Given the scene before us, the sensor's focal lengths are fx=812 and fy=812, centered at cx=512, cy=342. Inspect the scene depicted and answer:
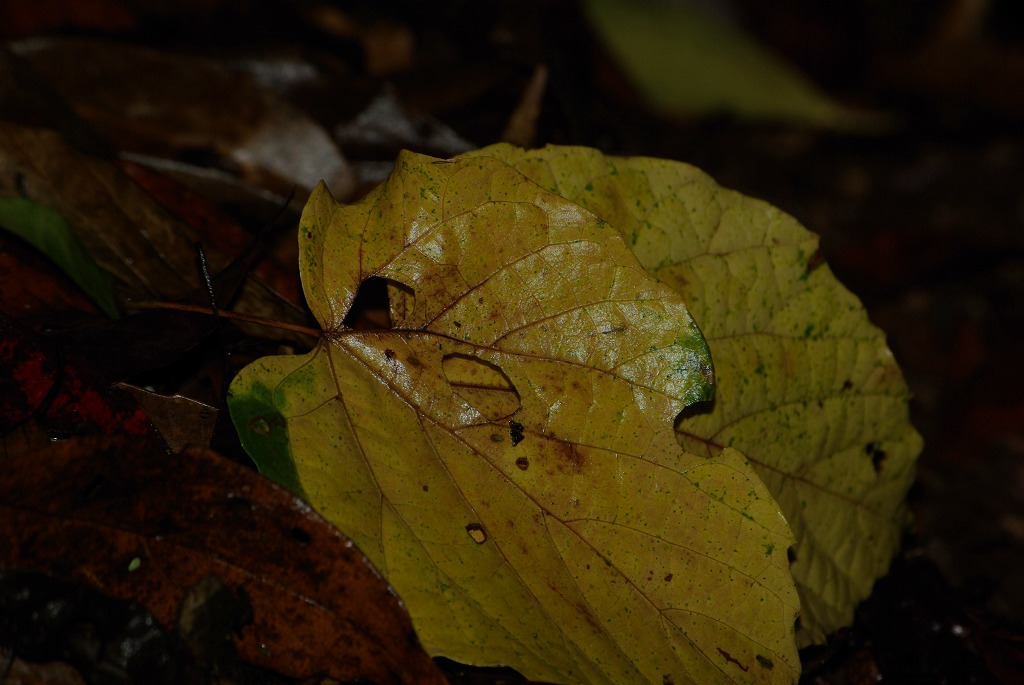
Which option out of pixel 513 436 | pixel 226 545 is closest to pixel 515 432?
pixel 513 436

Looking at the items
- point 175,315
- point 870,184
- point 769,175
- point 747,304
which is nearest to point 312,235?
point 175,315

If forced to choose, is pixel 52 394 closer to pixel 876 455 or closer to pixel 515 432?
pixel 515 432

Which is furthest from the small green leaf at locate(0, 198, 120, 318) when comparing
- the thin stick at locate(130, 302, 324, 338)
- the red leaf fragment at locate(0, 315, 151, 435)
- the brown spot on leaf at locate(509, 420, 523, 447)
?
the brown spot on leaf at locate(509, 420, 523, 447)

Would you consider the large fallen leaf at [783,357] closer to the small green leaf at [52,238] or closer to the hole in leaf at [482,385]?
the hole in leaf at [482,385]

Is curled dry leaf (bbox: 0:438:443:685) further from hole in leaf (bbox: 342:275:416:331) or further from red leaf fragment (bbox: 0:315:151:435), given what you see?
hole in leaf (bbox: 342:275:416:331)

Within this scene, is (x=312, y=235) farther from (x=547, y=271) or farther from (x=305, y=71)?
(x=305, y=71)

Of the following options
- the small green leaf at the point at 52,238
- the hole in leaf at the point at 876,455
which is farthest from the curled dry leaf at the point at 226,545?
the hole in leaf at the point at 876,455
